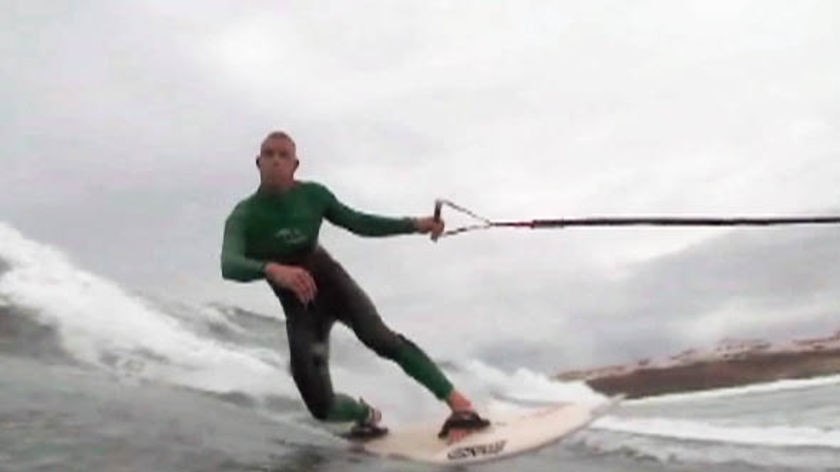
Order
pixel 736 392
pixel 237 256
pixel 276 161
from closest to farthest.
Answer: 1. pixel 237 256
2. pixel 276 161
3. pixel 736 392

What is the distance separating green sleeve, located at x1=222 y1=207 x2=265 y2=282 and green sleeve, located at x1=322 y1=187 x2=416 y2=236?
0.70m

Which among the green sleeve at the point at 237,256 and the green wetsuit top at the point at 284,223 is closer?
the green sleeve at the point at 237,256

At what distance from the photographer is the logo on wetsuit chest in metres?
8.14

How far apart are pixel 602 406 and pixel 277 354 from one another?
9.03m

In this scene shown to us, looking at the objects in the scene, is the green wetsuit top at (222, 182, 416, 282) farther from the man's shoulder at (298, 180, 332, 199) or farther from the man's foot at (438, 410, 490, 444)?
the man's foot at (438, 410, 490, 444)

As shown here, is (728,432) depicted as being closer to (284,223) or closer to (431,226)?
(431,226)

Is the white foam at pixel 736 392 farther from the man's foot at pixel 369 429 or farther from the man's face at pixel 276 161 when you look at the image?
the man's face at pixel 276 161

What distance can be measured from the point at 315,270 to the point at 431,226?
0.97 meters

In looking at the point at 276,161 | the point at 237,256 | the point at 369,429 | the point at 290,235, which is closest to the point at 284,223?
the point at 290,235

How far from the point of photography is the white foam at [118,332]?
13719mm

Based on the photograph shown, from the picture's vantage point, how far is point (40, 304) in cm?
1666

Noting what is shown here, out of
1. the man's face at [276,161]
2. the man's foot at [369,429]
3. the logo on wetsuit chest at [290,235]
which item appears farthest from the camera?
the man's foot at [369,429]

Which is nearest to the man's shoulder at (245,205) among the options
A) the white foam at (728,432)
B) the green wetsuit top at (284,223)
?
the green wetsuit top at (284,223)

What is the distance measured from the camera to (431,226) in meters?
8.17
